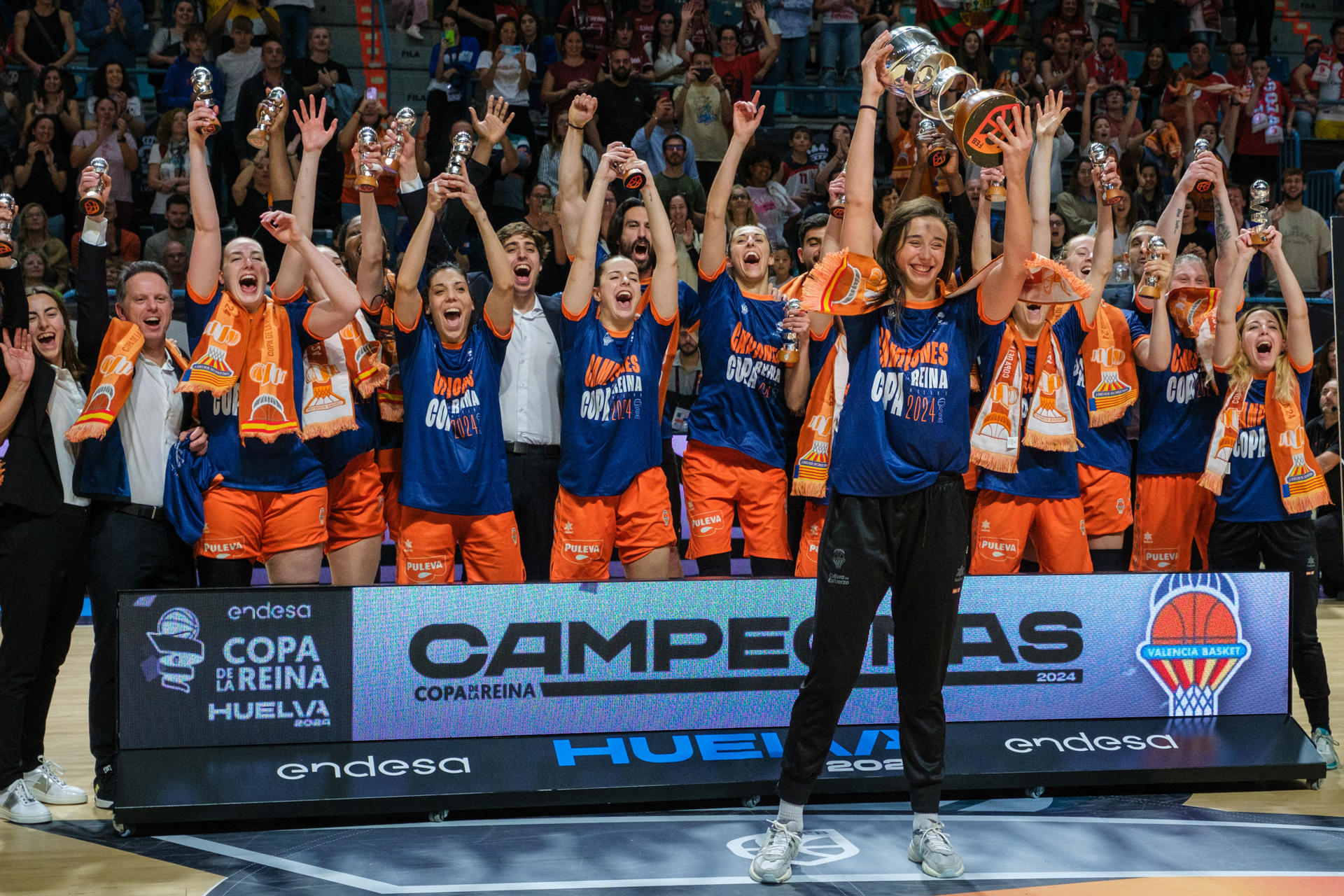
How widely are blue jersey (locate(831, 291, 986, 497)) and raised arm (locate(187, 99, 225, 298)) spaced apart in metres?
2.37

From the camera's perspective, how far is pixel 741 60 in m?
11.5

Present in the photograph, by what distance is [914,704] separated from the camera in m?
3.82

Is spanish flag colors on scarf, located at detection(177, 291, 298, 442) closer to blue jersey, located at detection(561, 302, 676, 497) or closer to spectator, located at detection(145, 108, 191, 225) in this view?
blue jersey, located at detection(561, 302, 676, 497)

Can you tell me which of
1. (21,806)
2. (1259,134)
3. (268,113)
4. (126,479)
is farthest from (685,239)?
(1259,134)

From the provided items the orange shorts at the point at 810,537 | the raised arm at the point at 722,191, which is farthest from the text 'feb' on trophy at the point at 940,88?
the orange shorts at the point at 810,537

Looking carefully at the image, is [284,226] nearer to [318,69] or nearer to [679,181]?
[679,181]

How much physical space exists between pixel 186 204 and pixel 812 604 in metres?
6.59

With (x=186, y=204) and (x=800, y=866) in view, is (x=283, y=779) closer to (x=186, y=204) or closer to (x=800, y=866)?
(x=800, y=866)

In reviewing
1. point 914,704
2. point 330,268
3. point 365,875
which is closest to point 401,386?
point 330,268

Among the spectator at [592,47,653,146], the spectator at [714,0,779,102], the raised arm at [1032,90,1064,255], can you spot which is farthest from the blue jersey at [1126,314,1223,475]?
the spectator at [714,0,779,102]

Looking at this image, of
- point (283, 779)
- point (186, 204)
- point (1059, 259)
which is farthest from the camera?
point (186, 204)

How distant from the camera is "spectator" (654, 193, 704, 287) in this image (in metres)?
8.52

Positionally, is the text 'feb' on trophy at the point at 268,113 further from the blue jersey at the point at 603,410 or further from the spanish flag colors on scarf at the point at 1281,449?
the spanish flag colors on scarf at the point at 1281,449

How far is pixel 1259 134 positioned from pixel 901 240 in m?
9.54
